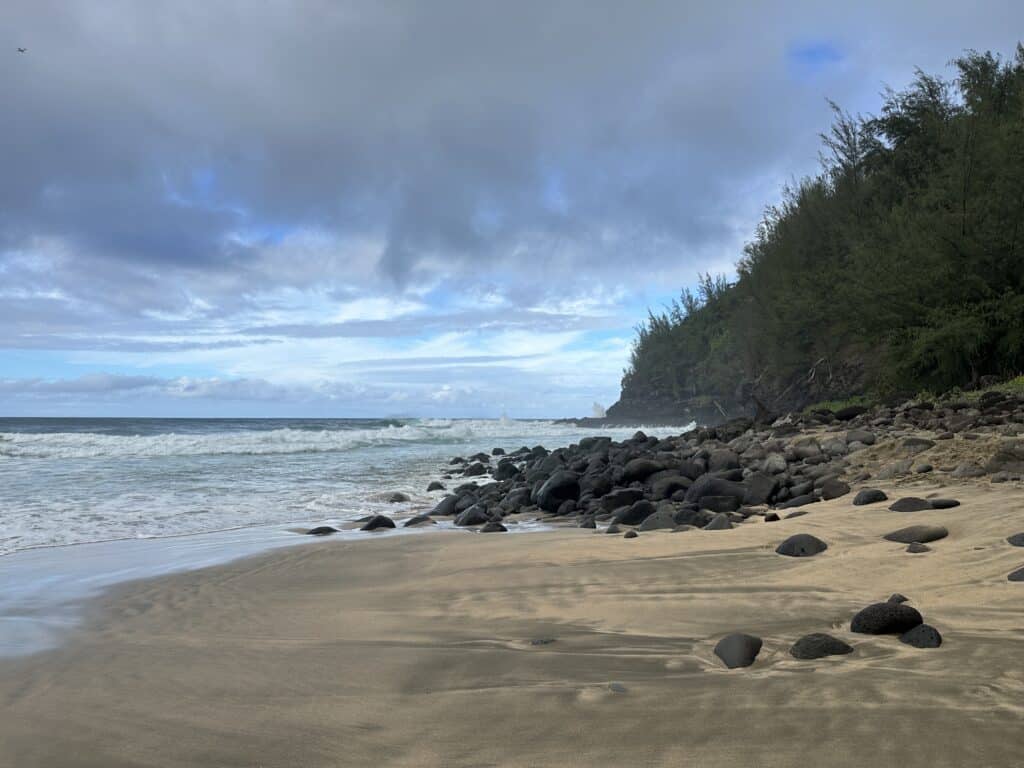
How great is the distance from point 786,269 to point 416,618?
86.7ft

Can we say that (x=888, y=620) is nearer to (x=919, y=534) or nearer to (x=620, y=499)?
(x=919, y=534)

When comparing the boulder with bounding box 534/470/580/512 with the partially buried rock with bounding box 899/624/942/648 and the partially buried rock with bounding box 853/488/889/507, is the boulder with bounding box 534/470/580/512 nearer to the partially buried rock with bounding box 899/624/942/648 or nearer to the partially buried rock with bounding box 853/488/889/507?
the partially buried rock with bounding box 853/488/889/507

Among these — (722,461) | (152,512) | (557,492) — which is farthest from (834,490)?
(152,512)

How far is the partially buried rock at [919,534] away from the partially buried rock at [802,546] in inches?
13.9

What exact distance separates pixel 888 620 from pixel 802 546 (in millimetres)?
1465

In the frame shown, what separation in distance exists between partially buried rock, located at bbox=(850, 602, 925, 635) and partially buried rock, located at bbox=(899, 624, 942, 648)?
49mm

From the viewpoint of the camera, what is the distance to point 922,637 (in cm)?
231

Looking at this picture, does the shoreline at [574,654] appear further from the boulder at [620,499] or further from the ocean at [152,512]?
the boulder at [620,499]

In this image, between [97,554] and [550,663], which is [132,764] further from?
[97,554]

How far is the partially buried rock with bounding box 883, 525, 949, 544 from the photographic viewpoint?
3.65 meters

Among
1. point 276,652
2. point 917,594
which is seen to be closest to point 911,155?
point 917,594

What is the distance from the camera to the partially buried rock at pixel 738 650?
7.55 feet

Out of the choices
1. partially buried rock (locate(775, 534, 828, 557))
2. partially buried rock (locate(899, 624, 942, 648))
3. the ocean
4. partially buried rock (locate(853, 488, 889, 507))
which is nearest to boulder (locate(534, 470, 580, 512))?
the ocean

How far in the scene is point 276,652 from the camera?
2848 millimetres
